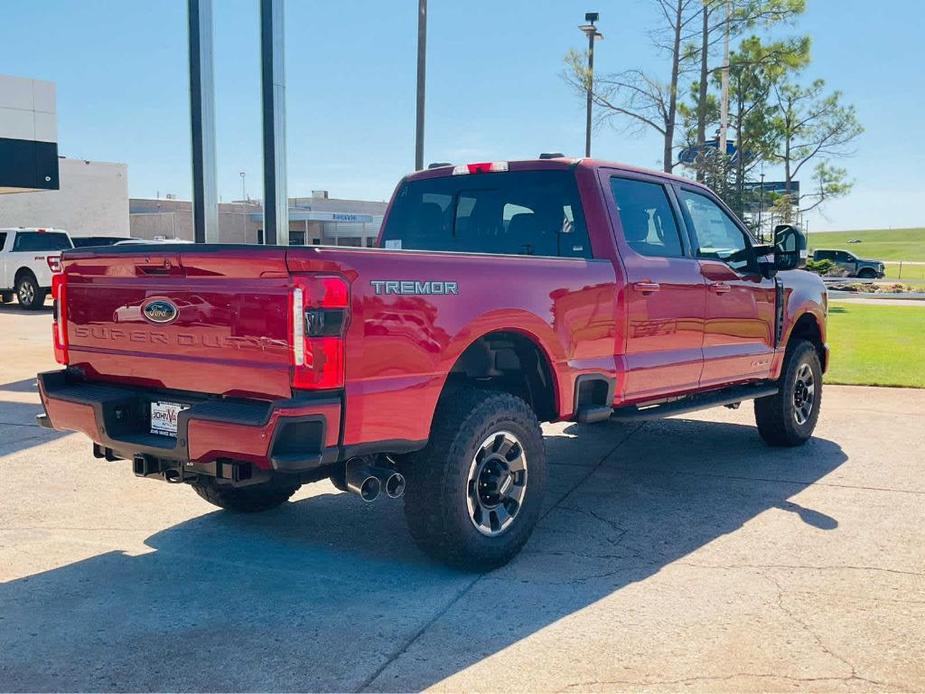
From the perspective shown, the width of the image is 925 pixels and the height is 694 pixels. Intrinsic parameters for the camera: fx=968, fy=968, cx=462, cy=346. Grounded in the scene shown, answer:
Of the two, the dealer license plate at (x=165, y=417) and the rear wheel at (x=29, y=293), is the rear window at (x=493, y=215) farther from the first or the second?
the rear wheel at (x=29, y=293)

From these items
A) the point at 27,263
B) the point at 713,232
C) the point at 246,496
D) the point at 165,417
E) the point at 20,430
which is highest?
the point at 713,232

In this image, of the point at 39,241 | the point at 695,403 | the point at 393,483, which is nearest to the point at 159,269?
the point at 393,483

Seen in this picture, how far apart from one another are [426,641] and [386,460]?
968 millimetres

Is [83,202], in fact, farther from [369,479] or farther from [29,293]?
[369,479]

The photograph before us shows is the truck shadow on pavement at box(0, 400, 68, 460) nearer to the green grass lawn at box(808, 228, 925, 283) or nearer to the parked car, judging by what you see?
the parked car

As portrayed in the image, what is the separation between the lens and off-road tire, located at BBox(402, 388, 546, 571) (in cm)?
459

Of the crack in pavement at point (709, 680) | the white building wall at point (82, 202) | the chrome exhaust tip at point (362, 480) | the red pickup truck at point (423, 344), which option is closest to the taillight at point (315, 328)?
the red pickup truck at point (423, 344)

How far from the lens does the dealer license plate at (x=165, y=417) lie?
4.44 meters

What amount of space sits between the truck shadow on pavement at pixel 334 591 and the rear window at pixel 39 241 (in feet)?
65.4

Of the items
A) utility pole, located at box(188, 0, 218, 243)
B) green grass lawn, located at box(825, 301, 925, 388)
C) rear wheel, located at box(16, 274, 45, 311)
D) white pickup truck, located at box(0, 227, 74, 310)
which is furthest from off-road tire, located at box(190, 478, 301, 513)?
rear wheel, located at box(16, 274, 45, 311)

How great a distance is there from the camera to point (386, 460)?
4.64m

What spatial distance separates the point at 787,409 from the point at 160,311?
17.6 feet

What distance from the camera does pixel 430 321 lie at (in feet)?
14.5

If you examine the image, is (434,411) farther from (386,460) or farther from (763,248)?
(763,248)
